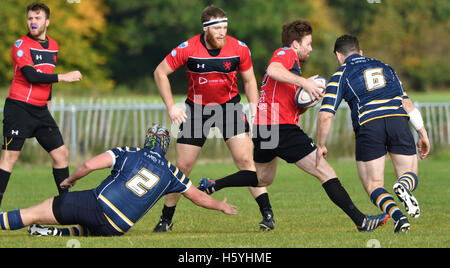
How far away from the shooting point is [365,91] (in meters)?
8.25

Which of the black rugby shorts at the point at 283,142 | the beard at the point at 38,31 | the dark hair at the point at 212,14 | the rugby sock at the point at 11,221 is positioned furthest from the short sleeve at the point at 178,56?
the rugby sock at the point at 11,221

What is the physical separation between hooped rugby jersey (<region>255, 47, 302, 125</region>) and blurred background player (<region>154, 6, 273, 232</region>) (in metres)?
0.37

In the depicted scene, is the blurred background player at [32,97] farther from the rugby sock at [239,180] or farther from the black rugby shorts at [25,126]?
the rugby sock at [239,180]

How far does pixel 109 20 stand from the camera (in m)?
50.1

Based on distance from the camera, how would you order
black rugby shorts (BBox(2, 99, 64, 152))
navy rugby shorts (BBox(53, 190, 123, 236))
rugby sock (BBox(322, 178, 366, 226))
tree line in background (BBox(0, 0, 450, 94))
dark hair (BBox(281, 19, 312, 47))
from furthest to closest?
tree line in background (BBox(0, 0, 450, 94))
black rugby shorts (BBox(2, 99, 64, 152))
dark hair (BBox(281, 19, 312, 47))
rugby sock (BBox(322, 178, 366, 226))
navy rugby shorts (BBox(53, 190, 123, 236))

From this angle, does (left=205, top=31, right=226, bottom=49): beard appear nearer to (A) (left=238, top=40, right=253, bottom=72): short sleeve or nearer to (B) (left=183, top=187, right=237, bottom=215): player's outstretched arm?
(A) (left=238, top=40, right=253, bottom=72): short sleeve

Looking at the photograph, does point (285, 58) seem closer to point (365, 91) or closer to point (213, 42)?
point (213, 42)

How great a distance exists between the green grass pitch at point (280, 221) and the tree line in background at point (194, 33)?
26288 mm

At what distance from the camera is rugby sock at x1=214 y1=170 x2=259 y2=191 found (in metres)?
9.01

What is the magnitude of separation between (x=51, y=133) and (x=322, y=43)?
40734 mm

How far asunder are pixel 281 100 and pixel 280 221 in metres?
1.84

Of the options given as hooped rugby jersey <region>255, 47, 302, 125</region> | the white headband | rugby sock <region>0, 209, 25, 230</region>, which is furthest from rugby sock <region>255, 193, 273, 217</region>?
rugby sock <region>0, 209, 25, 230</region>

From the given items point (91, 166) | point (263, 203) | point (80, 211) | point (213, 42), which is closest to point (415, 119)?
point (263, 203)

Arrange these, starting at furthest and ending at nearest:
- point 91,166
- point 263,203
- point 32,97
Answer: point 32,97 → point 263,203 → point 91,166
